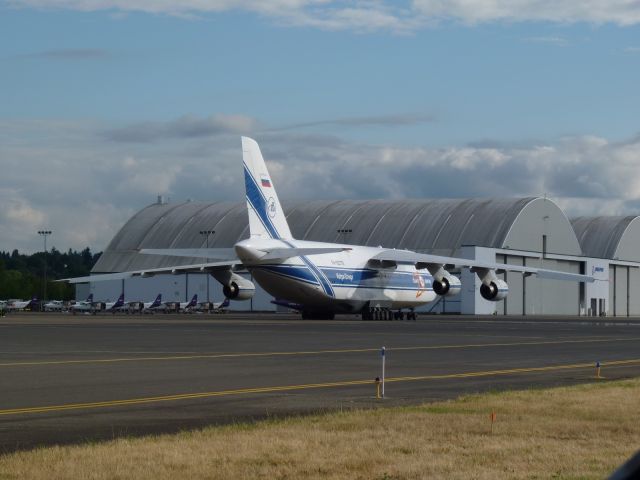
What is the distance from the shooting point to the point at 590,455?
45.4 feet

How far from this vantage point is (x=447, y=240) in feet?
369

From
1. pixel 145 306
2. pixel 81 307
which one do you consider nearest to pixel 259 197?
pixel 145 306

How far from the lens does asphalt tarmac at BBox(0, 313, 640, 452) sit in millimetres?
18141

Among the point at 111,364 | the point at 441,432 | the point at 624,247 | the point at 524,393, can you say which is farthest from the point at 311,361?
the point at 624,247

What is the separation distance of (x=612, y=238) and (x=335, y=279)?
69561 mm

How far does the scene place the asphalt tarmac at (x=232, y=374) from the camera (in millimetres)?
18141

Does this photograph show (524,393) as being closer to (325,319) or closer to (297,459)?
(297,459)

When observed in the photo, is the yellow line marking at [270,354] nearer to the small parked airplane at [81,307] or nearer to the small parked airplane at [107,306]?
the small parked airplane at [107,306]

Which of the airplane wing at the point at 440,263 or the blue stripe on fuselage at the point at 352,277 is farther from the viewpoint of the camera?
the airplane wing at the point at 440,263

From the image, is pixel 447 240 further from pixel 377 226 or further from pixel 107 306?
pixel 107 306

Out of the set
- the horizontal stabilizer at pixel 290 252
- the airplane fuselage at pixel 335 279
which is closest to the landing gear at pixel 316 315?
the airplane fuselage at pixel 335 279

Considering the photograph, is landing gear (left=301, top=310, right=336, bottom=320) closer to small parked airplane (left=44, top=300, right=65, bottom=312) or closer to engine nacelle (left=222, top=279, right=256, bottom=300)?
engine nacelle (left=222, top=279, right=256, bottom=300)

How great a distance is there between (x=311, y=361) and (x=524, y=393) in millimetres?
11154

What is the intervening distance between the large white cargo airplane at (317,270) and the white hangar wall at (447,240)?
26388 mm
